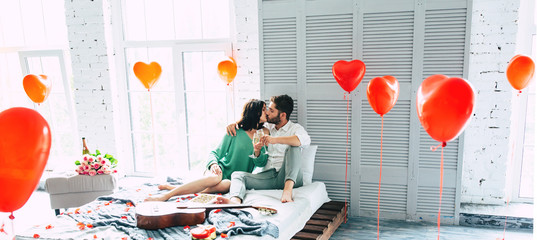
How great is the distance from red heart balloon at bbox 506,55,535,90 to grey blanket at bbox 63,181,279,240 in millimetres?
2031

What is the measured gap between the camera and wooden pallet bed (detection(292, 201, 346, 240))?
2865 millimetres

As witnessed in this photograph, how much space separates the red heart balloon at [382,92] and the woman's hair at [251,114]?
1011 mm

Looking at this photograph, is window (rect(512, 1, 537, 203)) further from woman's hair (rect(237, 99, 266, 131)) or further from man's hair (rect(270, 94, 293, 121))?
woman's hair (rect(237, 99, 266, 131))

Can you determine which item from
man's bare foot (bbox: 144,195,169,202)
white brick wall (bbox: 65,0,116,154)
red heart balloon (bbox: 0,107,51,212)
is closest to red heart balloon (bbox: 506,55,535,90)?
man's bare foot (bbox: 144,195,169,202)

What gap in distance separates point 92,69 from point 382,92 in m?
3.48

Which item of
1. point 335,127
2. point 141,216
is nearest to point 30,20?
point 141,216

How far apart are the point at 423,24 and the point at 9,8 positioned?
196 inches

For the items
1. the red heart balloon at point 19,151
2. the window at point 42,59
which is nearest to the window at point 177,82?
the window at point 42,59

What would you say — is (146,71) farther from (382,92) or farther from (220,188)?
(382,92)

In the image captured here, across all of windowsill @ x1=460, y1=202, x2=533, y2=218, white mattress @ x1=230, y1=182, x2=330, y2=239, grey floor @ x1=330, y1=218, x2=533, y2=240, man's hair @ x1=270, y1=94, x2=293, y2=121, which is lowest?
grey floor @ x1=330, y1=218, x2=533, y2=240

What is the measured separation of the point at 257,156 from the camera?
133 inches

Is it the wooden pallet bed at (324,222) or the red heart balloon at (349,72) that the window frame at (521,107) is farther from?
the wooden pallet bed at (324,222)

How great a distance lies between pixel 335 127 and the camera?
11.8ft

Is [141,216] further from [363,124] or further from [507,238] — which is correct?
[507,238]
